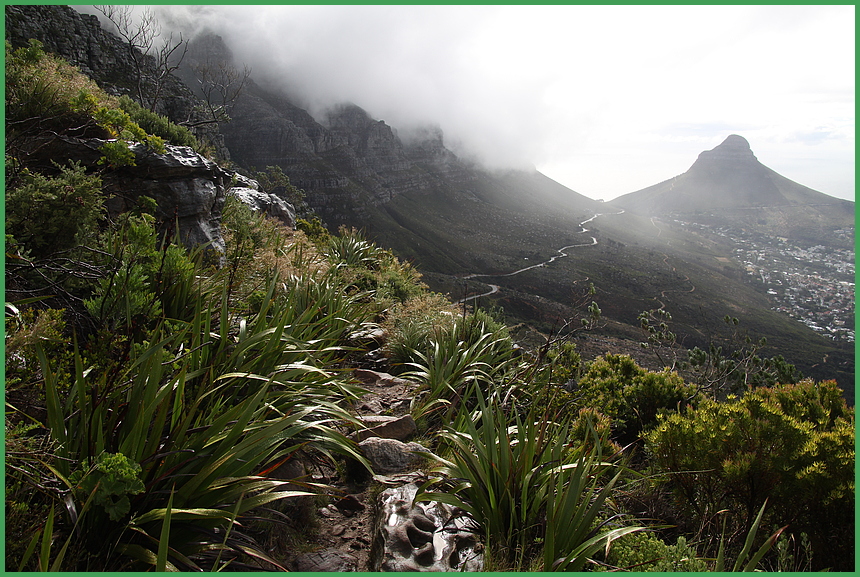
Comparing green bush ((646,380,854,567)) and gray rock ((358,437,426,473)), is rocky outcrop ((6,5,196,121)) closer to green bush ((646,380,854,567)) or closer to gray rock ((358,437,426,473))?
gray rock ((358,437,426,473))

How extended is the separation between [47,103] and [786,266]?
570 ft

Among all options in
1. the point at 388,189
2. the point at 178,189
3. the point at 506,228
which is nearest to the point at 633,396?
the point at 178,189

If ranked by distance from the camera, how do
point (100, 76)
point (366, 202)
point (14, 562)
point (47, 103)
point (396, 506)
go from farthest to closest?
point (366, 202) → point (100, 76) → point (47, 103) → point (396, 506) → point (14, 562)

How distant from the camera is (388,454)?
3332 millimetres

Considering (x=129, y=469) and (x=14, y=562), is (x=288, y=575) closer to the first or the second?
(x=129, y=469)

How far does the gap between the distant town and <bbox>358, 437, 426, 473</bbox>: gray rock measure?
104 m

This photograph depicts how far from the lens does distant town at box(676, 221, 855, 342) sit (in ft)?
291

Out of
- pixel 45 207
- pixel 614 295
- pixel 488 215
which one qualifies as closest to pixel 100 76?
pixel 45 207

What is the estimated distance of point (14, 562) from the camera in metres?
1.69

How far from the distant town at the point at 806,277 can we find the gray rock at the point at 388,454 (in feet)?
340

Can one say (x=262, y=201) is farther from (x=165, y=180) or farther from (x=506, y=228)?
(x=506, y=228)

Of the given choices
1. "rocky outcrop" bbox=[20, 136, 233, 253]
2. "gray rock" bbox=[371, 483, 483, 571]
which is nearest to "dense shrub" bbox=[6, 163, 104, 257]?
"rocky outcrop" bbox=[20, 136, 233, 253]

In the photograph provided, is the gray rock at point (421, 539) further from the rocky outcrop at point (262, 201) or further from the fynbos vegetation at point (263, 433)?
the rocky outcrop at point (262, 201)

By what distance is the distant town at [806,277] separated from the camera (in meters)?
88.7
